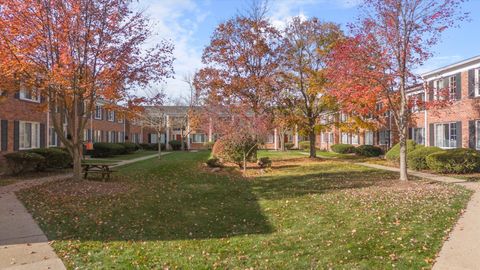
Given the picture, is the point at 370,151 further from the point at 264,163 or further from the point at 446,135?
the point at 264,163

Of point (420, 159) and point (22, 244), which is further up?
point (420, 159)

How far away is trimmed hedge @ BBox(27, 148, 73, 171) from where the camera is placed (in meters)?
17.8

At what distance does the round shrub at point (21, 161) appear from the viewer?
1603 cm

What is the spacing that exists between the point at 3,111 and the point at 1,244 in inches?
551

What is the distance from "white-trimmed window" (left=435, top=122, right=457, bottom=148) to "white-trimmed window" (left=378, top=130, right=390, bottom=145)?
6617mm

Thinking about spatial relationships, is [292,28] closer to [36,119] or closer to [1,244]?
[36,119]

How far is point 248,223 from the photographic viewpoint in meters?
8.54

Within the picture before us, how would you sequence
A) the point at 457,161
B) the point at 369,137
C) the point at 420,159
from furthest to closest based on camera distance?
the point at 369,137, the point at 420,159, the point at 457,161

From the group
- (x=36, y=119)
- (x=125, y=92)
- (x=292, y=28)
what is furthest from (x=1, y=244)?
(x=292, y=28)

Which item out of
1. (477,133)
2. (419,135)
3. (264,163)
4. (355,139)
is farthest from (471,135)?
(355,139)

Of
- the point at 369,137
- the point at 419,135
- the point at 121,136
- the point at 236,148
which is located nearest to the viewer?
Answer: the point at 236,148

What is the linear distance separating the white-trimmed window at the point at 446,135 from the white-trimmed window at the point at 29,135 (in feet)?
77.8

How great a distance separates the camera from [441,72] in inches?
902

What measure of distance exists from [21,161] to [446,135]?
22.9m
